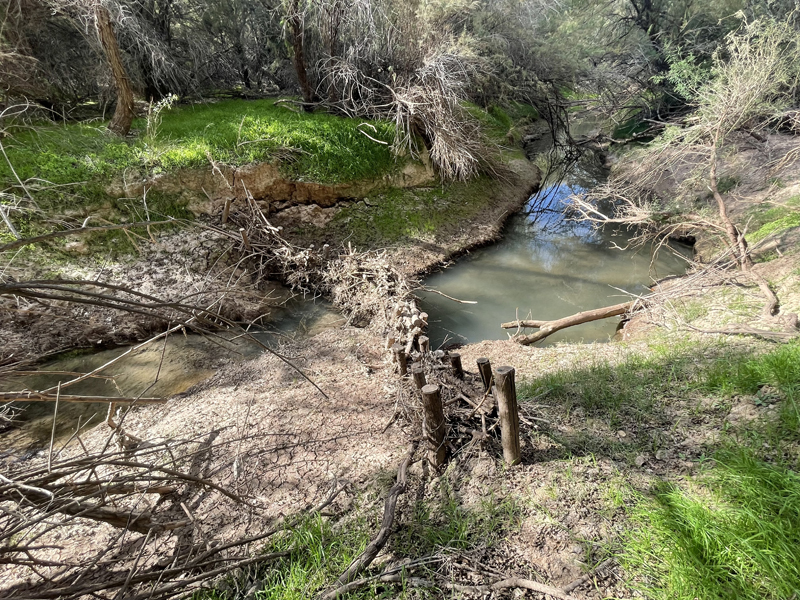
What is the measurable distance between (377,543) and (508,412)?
1.09 metres

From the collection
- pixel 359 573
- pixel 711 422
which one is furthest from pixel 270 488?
pixel 711 422

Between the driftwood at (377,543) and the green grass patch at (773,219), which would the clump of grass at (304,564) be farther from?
the green grass patch at (773,219)

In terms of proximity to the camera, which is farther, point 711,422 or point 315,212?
point 315,212

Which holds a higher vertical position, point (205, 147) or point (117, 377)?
point (205, 147)

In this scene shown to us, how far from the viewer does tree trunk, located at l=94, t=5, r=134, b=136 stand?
5.46 m

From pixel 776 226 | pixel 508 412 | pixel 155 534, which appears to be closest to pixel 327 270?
pixel 155 534

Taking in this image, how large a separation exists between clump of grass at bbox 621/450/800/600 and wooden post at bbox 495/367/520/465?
74cm

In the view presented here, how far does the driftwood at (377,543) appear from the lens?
6.95ft

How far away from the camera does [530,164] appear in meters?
11.9

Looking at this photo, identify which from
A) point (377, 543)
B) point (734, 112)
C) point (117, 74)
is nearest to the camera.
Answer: point (377, 543)

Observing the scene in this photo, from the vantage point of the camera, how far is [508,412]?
2467 millimetres

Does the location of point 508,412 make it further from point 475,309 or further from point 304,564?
point 475,309

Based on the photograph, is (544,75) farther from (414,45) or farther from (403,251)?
(403,251)

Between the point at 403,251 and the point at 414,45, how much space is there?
4.01 meters
